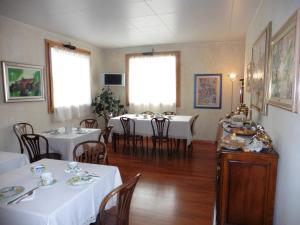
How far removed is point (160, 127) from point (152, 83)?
192 cm

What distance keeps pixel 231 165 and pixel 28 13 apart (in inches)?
155

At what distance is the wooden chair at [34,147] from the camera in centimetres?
329

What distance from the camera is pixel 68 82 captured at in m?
5.41

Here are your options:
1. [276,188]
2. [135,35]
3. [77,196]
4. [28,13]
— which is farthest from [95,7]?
[276,188]

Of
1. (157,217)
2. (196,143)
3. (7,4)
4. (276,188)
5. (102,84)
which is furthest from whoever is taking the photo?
(102,84)

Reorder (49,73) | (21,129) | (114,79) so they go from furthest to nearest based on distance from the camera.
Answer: (114,79)
(49,73)
(21,129)

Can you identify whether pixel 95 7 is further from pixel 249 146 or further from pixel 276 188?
pixel 276 188

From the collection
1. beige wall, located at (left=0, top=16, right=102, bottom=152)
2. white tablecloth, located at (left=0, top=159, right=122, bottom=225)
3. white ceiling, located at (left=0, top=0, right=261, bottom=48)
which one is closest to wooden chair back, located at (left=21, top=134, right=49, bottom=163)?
beige wall, located at (left=0, top=16, right=102, bottom=152)

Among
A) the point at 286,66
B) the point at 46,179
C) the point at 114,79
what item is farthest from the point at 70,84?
the point at 286,66

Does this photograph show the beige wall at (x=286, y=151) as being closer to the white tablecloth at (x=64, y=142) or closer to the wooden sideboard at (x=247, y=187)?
the wooden sideboard at (x=247, y=187)

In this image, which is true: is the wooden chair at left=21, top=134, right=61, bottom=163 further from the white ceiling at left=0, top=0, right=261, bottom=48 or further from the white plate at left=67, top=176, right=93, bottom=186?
the white ceiling at left=0, top=0, right=261, bottom=48

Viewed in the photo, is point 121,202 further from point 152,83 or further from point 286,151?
point 152,83

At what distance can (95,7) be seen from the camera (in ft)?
11.1

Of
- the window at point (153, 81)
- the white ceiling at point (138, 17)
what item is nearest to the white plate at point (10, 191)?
the white ceiling at point (138, 17)
